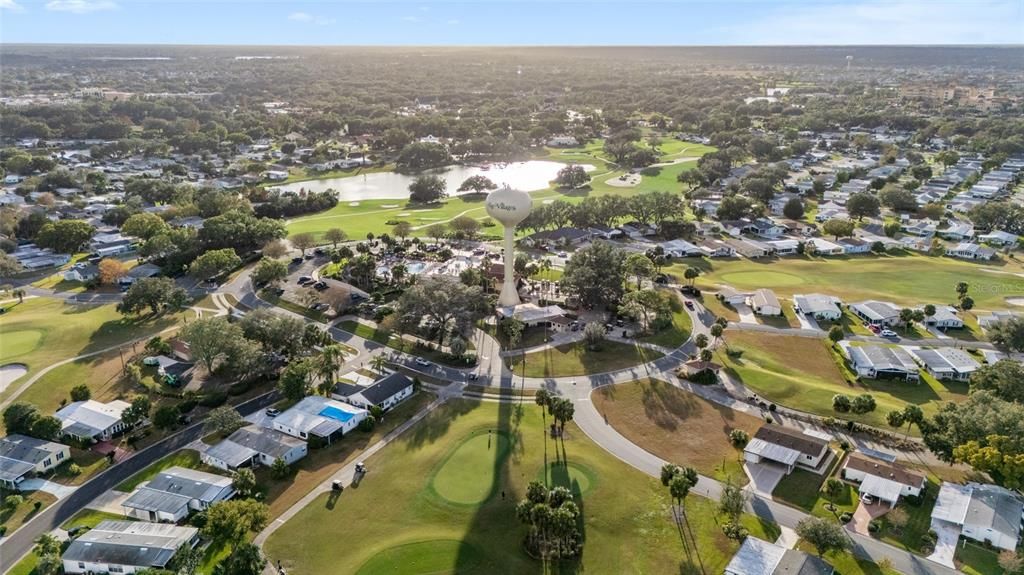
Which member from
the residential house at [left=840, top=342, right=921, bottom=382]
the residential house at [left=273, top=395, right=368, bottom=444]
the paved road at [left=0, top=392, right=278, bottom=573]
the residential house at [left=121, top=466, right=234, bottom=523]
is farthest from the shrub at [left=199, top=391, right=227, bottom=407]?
the residential house at [left=840, top=342, right=921, bottom=382]

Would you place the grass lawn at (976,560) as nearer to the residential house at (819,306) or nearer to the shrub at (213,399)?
the residential house at (819,306)

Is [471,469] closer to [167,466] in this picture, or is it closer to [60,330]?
[167,466]

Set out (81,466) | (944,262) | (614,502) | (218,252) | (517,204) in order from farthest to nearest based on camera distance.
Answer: (944,262) → (218,252) → (517,204) → (81,466) → (614,502)

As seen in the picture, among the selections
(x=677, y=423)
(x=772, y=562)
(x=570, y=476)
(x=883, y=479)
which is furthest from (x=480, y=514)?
(x=883, y=479)

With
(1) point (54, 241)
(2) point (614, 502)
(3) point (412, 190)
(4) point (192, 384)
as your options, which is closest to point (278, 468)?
(4) point (192, 384)

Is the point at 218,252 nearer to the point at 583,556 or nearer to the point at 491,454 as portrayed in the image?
the point at 491,454

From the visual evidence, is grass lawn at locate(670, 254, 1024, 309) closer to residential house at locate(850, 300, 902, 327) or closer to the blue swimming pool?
residential house at locate(850, 300, 902, 327)
